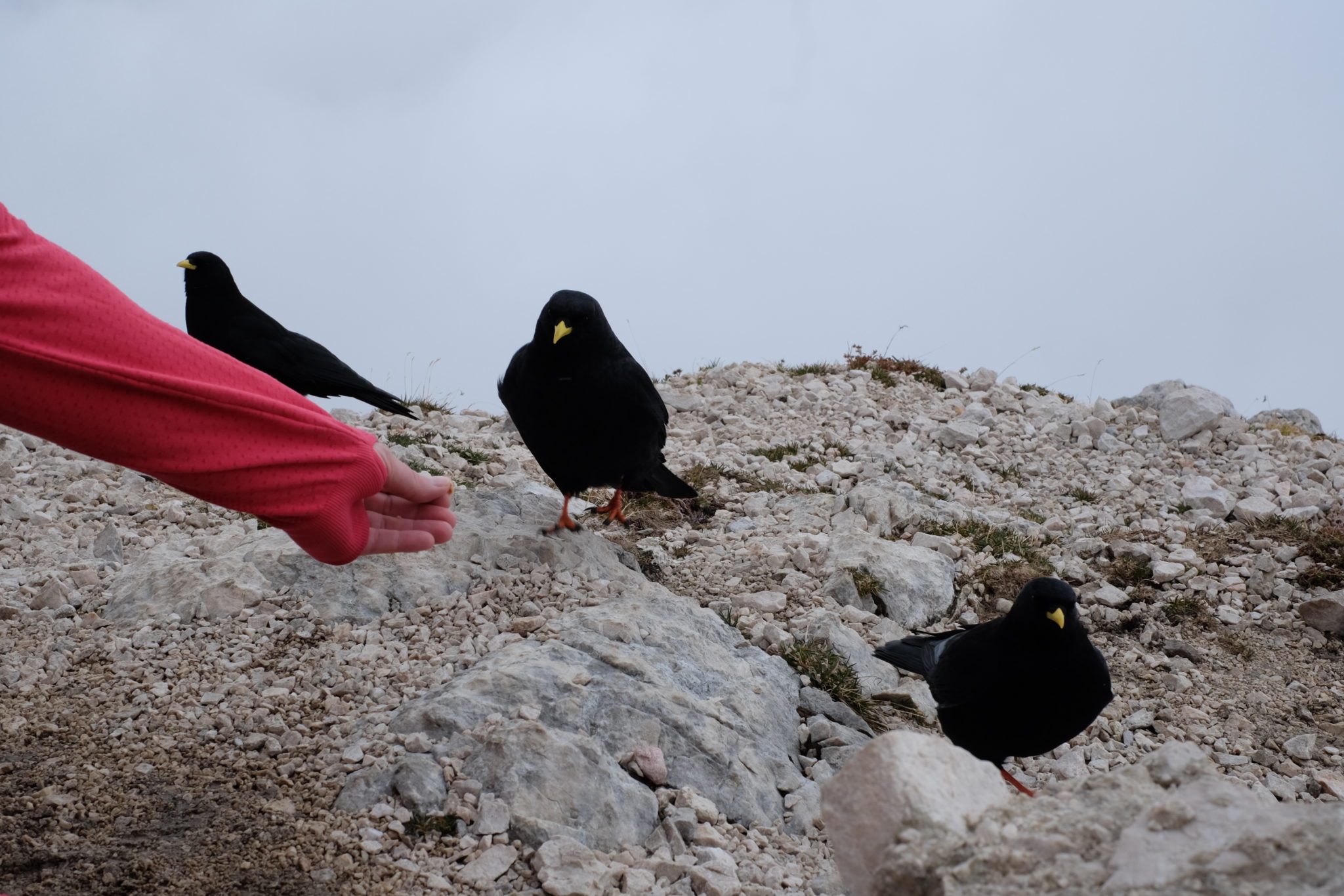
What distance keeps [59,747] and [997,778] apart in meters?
3.27

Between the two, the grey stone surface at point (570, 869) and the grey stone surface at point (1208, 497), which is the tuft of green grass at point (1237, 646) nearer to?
→ the grey stone surface at point (1208, 497)

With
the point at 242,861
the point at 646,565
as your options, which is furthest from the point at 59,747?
the point at 646,565

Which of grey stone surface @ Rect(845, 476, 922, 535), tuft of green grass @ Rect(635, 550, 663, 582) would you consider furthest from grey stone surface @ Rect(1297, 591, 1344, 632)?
tuft of green grass @ Rect(635, 550, 663, 582)

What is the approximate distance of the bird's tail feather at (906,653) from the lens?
4.93 metres

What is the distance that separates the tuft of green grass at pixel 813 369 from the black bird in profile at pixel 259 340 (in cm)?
534

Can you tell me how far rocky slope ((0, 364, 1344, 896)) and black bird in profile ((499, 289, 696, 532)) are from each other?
0.40m

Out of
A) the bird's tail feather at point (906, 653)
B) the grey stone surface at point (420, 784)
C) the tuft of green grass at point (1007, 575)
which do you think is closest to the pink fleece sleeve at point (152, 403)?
the grey stone surface at point (420, 784)

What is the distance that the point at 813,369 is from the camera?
38.6 feet

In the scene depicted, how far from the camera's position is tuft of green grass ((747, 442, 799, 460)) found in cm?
890

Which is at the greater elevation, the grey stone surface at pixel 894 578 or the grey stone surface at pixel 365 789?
the grey stone surface at pixel 894 578

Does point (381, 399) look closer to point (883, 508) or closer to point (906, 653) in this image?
point (883, 508)

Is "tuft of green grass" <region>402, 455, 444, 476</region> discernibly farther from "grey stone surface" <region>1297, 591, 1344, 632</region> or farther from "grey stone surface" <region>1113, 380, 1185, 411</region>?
"grey stone surface" <region>1113, 380, 1185, 411</region>

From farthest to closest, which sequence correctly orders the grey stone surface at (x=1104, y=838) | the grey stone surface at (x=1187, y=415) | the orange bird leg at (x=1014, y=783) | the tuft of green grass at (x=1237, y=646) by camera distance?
1. the grey stone surface at (x=1187, y=415)
2. the tuft of green grass at (x=1237, y=646)
3. the orange bird leg at (x=1014, y=783)
4. the grey stone surface at (x=1104, y=838)

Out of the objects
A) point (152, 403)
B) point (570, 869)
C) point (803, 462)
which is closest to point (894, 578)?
point (803, 462)
